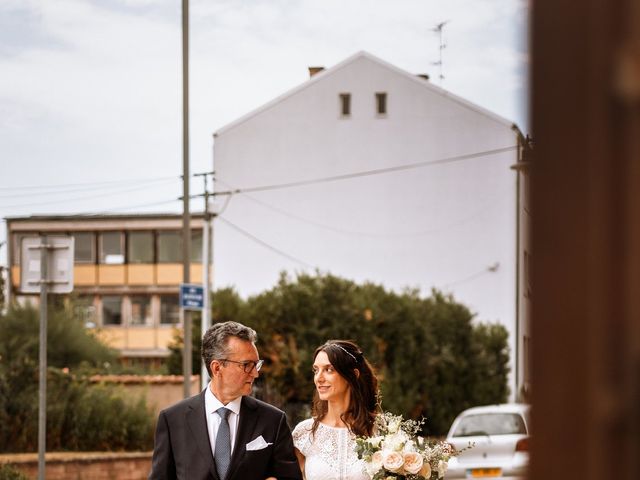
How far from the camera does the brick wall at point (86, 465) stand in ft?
70.4

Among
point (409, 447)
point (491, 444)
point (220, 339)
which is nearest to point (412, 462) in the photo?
point (409, 447)

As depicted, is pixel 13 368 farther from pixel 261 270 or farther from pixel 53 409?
pixel 261 270

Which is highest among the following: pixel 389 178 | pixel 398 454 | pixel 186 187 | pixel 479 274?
pixel 389 178

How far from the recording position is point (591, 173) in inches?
47.4

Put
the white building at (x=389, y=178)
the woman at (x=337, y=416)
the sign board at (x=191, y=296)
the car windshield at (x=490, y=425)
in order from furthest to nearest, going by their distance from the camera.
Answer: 1. the white building at (x=389, y=178)
2. the sign board at (x=191, y=296)
3. the car windshield at (x=490, y=425)
4. the woman at (x=337, y=416)

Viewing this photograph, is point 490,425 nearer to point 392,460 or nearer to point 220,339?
point 392,460

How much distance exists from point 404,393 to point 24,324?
12.4 m

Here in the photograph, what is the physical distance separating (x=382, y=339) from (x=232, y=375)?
30410 mm

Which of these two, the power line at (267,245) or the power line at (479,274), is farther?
the power line at (267,245)

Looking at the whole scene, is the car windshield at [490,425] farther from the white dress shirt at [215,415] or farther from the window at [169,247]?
the window at [169,247]

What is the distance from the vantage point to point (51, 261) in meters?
14.2

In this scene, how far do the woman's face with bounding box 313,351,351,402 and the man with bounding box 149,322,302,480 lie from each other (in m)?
0.97

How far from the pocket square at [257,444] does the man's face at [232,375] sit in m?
0.22

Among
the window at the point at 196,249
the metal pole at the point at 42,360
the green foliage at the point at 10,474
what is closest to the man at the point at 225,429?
the metal pole at the point at 42,360
